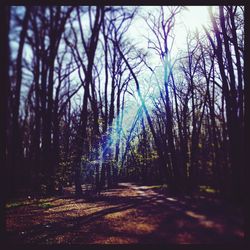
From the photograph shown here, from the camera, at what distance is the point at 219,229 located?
4164 millimetres

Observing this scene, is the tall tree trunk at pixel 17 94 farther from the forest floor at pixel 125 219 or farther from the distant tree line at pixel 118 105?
the forest floor at pixel 125 219

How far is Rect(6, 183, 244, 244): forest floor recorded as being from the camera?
4309mm

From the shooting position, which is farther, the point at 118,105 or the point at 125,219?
the point at 118,105

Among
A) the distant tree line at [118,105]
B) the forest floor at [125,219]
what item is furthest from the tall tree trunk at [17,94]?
the forest floor at [125,219]

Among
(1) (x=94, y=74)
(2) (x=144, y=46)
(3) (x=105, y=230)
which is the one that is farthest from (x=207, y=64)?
(3) (x=105, y=230)

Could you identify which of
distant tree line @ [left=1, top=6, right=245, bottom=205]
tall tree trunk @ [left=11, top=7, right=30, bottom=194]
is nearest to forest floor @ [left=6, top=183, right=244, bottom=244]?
distant tree line @ [left=1, top=6, right=245, bottom=205]

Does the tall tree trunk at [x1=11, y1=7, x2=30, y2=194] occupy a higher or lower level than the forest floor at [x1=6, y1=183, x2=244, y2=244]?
higher

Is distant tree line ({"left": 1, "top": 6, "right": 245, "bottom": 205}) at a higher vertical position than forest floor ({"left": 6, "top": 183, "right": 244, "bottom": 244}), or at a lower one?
higher

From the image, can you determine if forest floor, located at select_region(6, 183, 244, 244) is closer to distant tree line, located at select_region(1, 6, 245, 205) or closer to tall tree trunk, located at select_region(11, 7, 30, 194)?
distant tree line, located at select_region(1, 6, 245, 205)

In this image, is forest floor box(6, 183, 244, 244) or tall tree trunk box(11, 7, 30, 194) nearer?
forest floor box(6, 183, 244, 244)

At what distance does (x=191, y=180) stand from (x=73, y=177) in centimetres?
271

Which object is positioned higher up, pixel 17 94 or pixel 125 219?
pixel 17 94

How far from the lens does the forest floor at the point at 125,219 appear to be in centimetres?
431

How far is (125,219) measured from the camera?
5012mm
